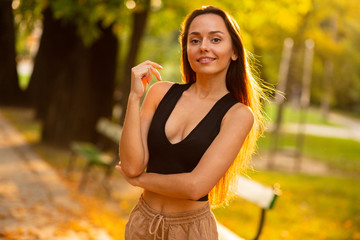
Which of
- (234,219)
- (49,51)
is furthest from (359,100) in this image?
(234,219)

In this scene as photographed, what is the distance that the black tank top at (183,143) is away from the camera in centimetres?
246

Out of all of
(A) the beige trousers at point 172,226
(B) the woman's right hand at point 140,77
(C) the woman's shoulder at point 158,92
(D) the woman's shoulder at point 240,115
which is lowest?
(A) the beige trousers at point 172,226

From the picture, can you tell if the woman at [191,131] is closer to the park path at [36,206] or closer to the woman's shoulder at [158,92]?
the woman's shoulder at [158,92]

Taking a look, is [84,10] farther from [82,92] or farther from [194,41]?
[194,41]

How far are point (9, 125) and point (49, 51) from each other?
4664mm

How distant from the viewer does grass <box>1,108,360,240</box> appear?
23.9 feet

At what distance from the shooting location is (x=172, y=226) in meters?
2.51

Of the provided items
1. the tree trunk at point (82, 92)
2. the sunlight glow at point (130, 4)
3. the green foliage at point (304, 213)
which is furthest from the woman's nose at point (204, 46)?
the tree trunk at point (82, 92)

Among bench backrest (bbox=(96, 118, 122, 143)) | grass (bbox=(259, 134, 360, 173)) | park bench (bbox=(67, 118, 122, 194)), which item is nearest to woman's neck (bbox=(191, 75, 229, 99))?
park bench (bbox=(67, 118, 122, 194))

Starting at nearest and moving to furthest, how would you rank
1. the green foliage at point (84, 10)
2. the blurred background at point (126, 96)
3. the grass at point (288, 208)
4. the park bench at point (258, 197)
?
1. the park bench at point (258, 197)
2. the grass at point (288, 208)
3. the blurred background at point (126, 96)
4. the green foliage at point (84, 10)

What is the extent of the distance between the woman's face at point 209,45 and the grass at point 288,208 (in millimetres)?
4041

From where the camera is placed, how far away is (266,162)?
602 inches

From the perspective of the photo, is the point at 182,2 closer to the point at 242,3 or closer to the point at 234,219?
the point at 242,3

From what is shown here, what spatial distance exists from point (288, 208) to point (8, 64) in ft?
54.8
